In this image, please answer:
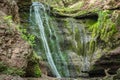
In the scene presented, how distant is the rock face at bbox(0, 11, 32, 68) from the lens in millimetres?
11594

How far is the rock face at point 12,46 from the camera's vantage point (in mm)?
11594

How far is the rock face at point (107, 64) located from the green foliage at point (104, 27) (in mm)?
1963

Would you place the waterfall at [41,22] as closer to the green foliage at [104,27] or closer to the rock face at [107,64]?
the rock face at [107,64]

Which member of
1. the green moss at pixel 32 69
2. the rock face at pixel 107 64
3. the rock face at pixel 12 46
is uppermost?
the rock face at pixel 12 46

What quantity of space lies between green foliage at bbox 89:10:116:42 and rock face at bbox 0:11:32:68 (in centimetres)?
900

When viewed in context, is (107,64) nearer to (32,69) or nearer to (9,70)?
(32,69)

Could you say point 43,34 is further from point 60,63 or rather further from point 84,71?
point 84,71

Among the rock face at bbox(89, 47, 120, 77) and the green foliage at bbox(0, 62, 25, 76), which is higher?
the green foliage at bbox(0, 62, 25, 76)

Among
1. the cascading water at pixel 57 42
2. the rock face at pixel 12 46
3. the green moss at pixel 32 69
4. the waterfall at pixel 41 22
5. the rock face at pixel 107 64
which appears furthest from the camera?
the cascading water at pixel 57 42

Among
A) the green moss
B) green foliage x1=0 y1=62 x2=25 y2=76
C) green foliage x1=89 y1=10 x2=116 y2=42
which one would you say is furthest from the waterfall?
green foliage x1=0 y1=62 x2=25 y2=76

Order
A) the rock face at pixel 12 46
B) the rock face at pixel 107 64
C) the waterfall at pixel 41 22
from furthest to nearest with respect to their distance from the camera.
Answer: the waterfall at pixel 41 22 < the rock face at pixel 107 64 < the rock face at pixel 12 46

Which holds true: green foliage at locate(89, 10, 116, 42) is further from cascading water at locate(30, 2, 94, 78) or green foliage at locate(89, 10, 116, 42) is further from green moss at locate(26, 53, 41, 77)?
green moss at locate(26, 53, 41, 77)

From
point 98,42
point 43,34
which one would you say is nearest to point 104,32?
point 98,42

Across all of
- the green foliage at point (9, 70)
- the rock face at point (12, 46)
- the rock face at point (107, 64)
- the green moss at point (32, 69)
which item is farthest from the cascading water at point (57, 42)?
the green foliage at point (9, 70)
